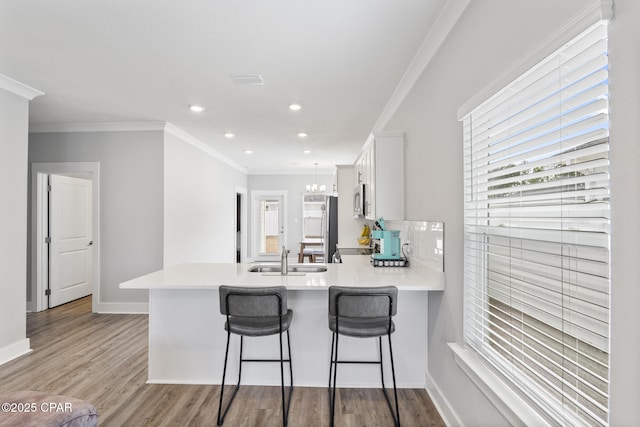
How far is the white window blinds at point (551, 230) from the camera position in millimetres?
957

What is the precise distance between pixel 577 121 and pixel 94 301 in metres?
5.43

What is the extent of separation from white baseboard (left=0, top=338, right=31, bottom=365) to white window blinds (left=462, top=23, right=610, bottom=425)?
3.99 m

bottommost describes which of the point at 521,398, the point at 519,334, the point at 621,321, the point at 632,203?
the point at 521,398

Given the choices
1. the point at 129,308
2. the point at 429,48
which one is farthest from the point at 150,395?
the point at 429,48

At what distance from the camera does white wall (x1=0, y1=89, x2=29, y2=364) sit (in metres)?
3.05

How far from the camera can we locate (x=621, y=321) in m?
0.85

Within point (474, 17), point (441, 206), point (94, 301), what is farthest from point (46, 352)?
point (474, 17)

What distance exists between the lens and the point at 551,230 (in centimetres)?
116

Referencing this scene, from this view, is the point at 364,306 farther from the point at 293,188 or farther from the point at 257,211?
the point at 257,211

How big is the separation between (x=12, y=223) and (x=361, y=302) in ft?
11.1

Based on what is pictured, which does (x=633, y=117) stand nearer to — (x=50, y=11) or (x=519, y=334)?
(x=519, y=334)

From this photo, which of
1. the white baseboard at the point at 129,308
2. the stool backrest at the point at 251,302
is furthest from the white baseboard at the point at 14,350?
the stool backrest at the point at 251,302

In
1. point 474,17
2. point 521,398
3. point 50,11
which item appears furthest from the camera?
point 50,11

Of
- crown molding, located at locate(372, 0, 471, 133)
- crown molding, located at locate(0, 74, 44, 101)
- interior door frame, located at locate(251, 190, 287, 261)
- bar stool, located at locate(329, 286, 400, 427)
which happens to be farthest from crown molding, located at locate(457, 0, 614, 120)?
interior door frame, located at locate(251, 190, 287, 261)
